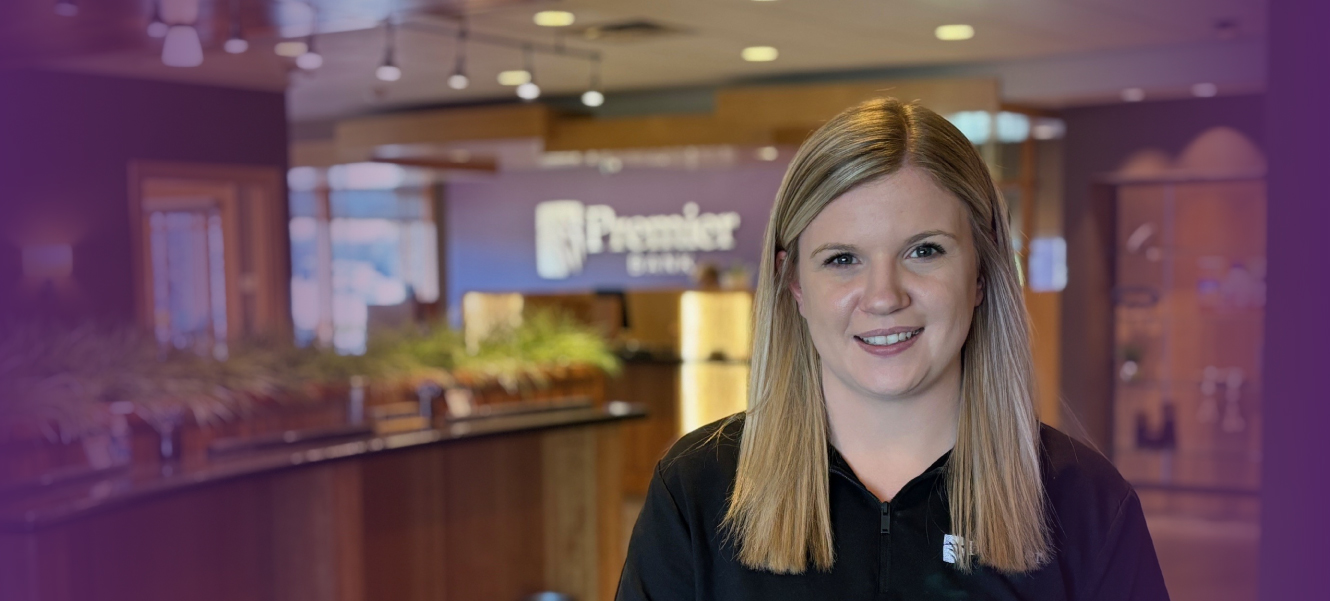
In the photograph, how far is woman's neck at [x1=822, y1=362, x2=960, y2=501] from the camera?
1601mm

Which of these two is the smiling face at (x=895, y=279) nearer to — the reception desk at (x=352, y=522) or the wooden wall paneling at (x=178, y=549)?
the reception desk at (x=352, y=522)

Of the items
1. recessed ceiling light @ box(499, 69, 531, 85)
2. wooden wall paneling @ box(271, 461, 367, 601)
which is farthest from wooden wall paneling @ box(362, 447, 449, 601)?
recessed ceiling light @ box(499, 69, 531, 85)

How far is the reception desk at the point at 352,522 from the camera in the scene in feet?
12.9

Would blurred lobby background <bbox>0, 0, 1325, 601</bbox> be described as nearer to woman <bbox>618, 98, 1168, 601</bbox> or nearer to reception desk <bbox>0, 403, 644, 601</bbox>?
reception desk <bbox>0, 403, 644, 601</bbox>

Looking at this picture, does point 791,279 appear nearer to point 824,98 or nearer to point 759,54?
point 759,54

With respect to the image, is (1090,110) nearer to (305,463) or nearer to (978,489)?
(305,463)

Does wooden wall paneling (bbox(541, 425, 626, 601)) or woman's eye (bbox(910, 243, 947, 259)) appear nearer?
woman's eye (bbox(910, 243, 947, 259))

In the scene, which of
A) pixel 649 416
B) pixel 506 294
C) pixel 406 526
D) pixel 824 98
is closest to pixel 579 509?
pixel 406 526

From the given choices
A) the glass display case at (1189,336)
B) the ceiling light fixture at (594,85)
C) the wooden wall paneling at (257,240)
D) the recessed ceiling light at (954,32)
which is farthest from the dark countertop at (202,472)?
the glass display case at (1189,336)

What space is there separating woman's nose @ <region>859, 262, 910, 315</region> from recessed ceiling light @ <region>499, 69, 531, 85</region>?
8.68 meters

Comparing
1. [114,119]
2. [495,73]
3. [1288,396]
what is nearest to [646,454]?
[495,73]

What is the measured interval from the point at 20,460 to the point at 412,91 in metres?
7.40

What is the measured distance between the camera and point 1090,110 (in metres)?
9.91

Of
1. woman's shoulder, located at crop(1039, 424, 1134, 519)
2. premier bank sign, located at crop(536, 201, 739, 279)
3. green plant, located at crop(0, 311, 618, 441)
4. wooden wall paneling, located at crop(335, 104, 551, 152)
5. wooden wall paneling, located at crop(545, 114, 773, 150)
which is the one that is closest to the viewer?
woman's shoulder, located at crop(1039, 424, 1134, 519)
